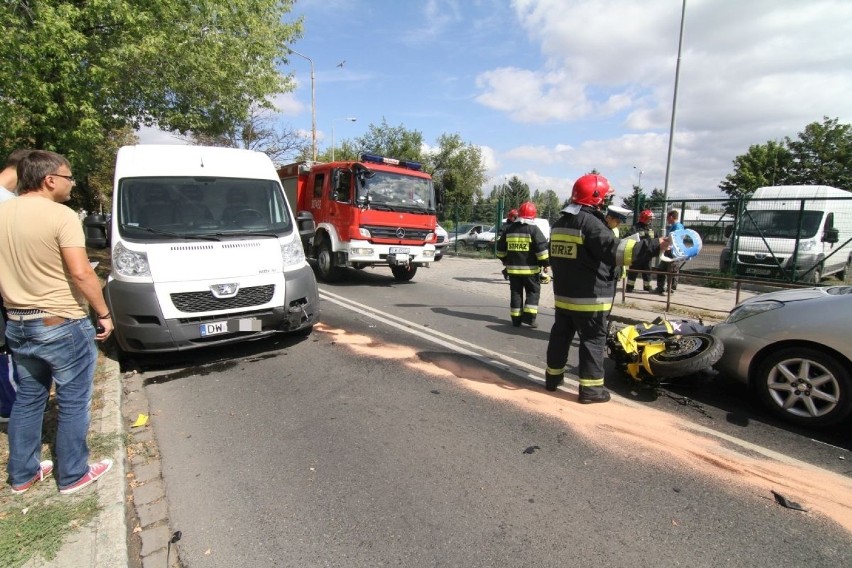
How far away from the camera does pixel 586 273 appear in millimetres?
4047

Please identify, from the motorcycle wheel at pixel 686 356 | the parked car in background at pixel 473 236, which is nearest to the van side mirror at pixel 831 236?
Result: the motorcycle wheel at pixel 686 356

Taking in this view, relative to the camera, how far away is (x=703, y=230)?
12609 mm

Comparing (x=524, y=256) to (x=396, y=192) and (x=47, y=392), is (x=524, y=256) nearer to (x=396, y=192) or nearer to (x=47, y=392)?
(x=396, y=192)

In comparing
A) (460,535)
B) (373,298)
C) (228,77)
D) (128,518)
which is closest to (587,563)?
(460,535)

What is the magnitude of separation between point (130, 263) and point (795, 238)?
13.2 meters

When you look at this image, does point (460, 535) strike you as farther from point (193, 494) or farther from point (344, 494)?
point (193, 494)

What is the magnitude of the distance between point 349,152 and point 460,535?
39281 mm

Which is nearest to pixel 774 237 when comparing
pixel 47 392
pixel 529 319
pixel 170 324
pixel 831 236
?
pixel 831 236

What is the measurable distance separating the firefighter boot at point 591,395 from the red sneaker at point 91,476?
3525 millimetres

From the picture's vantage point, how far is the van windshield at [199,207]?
5.14 meters

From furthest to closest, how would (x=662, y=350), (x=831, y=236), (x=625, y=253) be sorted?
(x=831, y=236), (x=662, y=350), (x=625, y=253)

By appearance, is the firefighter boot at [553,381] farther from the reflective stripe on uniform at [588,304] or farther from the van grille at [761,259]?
the van grille at [761,259]

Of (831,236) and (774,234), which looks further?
(774,234)

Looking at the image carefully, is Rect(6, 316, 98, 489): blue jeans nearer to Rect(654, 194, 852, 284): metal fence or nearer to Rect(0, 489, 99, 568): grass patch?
Rect(0, 489, 99, 568): grass patch
